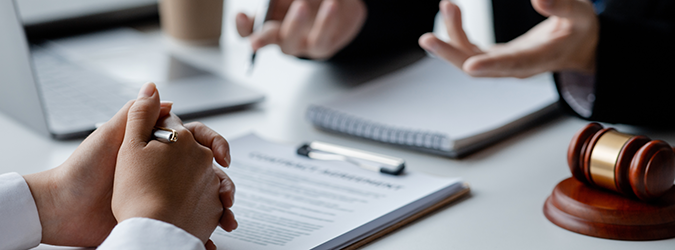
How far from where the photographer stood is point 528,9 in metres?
1.06

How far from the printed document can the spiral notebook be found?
0.10 m

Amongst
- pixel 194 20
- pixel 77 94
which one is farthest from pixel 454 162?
pixel 194 20

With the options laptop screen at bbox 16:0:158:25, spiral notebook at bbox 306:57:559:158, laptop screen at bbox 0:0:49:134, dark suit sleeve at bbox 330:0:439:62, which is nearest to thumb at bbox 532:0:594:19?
spiral notebook at bbox 306:57:559:158

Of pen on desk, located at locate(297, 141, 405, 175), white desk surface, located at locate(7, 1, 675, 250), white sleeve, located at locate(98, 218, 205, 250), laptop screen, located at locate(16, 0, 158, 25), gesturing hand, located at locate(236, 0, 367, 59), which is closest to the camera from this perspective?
white sleeve, located at locate(98, 218, 205, 250)

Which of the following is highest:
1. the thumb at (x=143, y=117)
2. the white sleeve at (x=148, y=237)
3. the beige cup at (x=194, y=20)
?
the thumb at (x=143, y=117)

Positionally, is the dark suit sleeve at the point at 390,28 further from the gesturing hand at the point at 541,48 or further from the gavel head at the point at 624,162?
the gavel head at the point at 624,162

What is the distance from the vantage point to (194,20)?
1298 millimetres

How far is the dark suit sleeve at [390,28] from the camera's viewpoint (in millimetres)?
1159

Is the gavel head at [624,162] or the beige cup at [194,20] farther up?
the gavel head at [624,162]

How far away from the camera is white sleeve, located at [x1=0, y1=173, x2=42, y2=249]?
465 mm

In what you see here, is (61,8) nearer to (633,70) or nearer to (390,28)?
(390,28)

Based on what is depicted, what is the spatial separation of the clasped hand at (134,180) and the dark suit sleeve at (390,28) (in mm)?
684

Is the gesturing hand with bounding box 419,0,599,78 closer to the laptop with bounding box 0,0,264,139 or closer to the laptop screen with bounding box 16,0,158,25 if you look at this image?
the laptop with bounding box 0,0,264,139

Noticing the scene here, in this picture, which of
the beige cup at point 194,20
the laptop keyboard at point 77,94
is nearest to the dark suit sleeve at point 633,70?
the laptop keyboard at point 77,94
